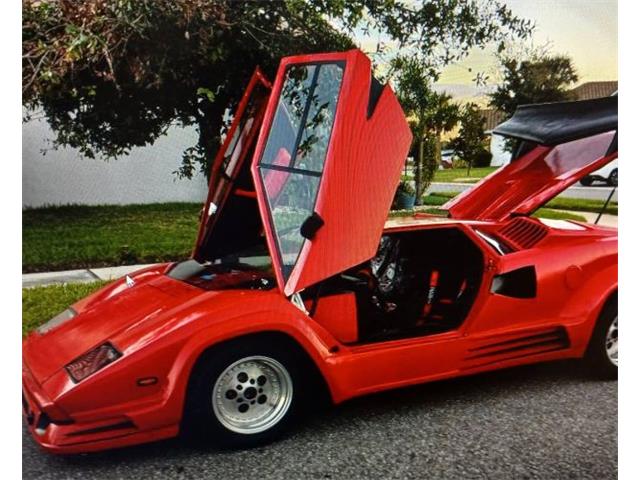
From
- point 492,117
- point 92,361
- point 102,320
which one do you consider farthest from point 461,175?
point 92,361

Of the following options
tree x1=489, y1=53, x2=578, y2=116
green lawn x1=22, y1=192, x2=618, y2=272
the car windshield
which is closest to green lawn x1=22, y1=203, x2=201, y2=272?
green lawn x1=22, y1=192, x2=618, y2=272

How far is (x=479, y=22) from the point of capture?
2.97m

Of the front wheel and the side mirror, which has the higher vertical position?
the side mirror

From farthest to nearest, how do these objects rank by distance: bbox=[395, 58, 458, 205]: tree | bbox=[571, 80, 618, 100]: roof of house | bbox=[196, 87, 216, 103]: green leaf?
1. bbox=[571, 80, 618, 100]: roof of house
2. bbox=[395, 58, 458, 205]: tree
3. bbox=[196, 87, 216, 103]: green leaf

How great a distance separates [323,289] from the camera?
274 cm

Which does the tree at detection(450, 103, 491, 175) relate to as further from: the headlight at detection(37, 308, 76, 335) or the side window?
the headlight at detection(37, 308, 76, 335)

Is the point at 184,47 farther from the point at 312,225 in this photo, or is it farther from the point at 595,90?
the point at 595,90

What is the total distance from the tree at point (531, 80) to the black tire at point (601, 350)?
990 mm

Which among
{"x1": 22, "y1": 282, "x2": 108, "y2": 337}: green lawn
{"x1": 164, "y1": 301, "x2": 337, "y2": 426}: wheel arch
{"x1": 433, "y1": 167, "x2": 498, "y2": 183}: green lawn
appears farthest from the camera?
{"x1": 433, "y1": 167, "x2": 498, "y2": 183}: green lawn

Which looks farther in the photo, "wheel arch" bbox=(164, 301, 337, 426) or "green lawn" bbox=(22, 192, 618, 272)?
"green lawn" bbox=(22, 192, 618, 272)

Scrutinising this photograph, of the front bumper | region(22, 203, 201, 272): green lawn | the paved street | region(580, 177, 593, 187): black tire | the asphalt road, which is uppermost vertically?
region(580, 177, 593, 187): black tire

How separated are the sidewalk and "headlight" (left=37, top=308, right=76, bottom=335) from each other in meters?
0.13

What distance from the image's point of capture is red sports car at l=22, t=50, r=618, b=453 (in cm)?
232

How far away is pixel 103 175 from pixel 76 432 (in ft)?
3.26
